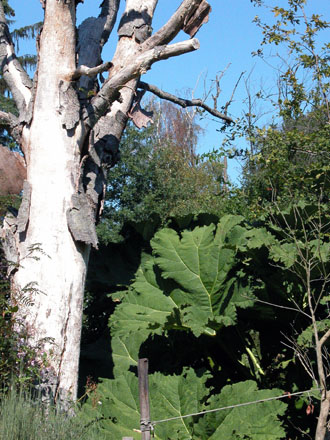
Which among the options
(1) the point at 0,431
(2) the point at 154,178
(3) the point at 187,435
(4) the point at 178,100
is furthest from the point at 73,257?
(2) the point at 154,178

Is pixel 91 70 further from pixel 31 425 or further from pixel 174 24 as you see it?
pixel 31 425

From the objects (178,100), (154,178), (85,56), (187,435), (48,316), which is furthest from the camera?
(154,178)

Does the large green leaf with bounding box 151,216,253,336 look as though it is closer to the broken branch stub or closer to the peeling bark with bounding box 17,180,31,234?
the peeling bark with bounding box 17,180,31,234

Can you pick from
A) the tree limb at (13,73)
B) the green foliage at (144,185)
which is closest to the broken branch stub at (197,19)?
the tree limb at (13,73)

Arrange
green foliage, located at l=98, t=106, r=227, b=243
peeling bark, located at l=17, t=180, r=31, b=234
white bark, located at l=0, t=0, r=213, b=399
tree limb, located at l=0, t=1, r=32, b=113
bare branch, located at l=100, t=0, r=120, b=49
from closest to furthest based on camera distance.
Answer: white bark, located at l=0, t=0, r=213, b=399 < peeling bark, located at l=17, t=180, r=31, b=234 < tree limb, located at l=0, t=1, r=32, b=113 < bare branch, located at l=100, t=0, r=120, b=49 < green foliage, located at l=98, t=106, r=227, b=243

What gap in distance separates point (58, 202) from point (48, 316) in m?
1.09

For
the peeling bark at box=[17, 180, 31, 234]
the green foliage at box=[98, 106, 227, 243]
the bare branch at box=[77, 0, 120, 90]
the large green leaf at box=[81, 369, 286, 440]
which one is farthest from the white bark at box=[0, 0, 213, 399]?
the green foliage at box=[98, 106, 227, 243]

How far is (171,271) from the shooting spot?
6.85 meters

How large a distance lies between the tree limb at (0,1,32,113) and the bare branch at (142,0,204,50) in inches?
52.6

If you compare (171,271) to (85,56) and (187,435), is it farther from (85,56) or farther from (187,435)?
(85,56)

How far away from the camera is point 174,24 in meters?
6.22

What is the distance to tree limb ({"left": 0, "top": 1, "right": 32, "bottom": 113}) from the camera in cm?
632

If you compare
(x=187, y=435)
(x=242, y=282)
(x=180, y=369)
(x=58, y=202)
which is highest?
(x=58, y=202)

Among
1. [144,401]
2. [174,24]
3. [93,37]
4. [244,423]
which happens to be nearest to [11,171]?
[93,37]
